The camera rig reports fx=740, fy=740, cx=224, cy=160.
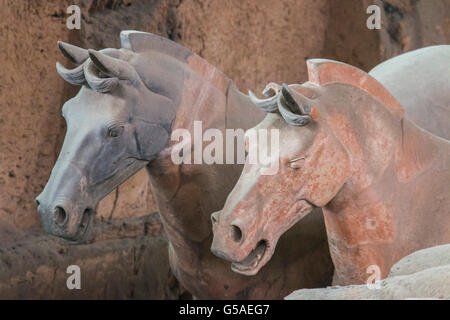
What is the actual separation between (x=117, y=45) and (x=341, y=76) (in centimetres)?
102

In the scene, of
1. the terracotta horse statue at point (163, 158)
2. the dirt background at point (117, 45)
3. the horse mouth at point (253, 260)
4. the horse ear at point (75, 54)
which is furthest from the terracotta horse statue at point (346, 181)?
the dirt background at point (117, 45)

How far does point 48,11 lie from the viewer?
93.4 inches

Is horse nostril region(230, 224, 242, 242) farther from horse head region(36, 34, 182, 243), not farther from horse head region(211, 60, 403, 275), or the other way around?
horse head region(36, 34, 182, 243)

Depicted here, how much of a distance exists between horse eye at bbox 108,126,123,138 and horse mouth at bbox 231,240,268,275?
0.42 metres

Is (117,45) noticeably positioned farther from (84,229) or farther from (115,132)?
(84,229)

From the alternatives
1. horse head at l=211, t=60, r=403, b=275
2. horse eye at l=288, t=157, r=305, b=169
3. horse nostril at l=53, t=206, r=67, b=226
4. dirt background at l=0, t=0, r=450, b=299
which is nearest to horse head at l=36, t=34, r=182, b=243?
horse nostril at l=53, t=206, r=67, b=226

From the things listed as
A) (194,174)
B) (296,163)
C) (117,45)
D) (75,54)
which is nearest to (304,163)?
(296,163)

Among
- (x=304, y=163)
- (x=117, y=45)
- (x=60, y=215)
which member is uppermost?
(x=117, y=45)

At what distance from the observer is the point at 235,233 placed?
5.17 feet

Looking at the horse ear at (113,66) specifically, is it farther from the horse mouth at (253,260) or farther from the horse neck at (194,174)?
the horse mouth at (253,260)

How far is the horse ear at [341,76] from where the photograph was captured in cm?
172

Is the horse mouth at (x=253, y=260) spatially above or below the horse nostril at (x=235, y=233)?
below

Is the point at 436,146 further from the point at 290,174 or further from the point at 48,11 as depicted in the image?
the point at 48,11
